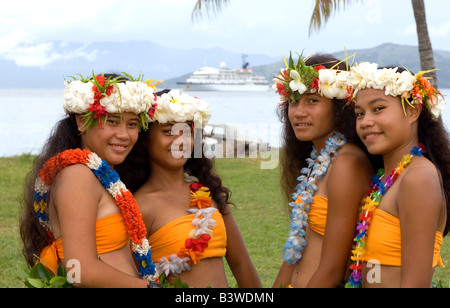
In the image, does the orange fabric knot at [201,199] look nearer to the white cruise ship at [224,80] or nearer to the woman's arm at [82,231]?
the woman's arm at [82,231]

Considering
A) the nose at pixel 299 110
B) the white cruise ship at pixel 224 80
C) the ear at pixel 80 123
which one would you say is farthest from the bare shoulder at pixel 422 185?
the white cruise ship at pixel 224 80

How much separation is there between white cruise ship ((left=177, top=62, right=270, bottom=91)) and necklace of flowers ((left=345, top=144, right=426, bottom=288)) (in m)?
51.7

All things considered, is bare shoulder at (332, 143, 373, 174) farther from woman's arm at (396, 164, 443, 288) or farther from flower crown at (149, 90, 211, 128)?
flower crown at (149, 90, 211, 128)

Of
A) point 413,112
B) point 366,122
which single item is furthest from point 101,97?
point 413,112

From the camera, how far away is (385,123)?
294 centimetres

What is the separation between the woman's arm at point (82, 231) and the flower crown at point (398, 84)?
1402 millimetres

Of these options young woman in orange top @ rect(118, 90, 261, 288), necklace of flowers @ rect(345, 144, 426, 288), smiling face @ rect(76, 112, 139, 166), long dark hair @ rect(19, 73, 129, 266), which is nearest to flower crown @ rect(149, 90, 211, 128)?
young woman in orange top @ rect(118, 90, 261, 288)

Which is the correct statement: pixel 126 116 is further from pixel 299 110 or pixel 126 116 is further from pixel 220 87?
pixel 220 87

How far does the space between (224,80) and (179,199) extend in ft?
170

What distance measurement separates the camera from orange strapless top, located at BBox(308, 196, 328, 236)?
→ 323cm

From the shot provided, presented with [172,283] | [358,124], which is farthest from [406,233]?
[172,283]

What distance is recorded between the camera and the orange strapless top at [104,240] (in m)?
2.95

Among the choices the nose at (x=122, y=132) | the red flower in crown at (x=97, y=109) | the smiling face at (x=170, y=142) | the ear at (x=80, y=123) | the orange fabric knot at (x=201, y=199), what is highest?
the red flower in crown at (x=97, y=109)

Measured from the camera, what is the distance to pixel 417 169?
279 cm
